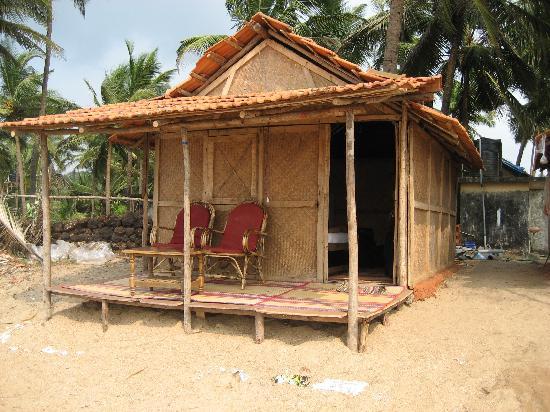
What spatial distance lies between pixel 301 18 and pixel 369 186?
26.6 ft

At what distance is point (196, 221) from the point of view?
7395 mm

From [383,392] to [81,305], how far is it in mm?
4417

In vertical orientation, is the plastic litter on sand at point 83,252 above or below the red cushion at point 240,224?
below

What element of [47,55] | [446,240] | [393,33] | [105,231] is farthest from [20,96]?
[446,240]

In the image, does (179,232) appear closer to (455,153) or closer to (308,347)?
(308,347)

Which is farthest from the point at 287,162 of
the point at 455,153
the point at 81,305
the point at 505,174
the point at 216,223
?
the point at 505,174

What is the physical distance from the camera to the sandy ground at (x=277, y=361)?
4.43 metres

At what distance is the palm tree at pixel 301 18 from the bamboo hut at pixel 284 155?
342 inches

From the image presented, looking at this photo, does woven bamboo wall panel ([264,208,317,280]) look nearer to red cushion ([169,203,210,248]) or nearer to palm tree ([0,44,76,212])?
red cushion ([169,203,210,248])

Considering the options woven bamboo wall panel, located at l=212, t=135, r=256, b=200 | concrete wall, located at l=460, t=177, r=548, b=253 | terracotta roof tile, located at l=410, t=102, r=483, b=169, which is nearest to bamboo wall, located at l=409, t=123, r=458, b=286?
terracotta roof tile, located at l=410, t=102, r=483, b=169

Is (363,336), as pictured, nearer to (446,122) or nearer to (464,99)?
(446,122)

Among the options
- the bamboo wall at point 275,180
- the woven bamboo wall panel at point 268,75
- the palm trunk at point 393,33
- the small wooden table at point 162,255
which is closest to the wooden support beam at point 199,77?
the woven bamboo wall panel at point 268,75

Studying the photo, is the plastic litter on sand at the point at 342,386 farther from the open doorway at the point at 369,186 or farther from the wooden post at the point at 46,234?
the open doorway at the point at 369,186

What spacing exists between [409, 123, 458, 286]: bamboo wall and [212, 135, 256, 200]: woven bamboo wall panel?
2.19m
